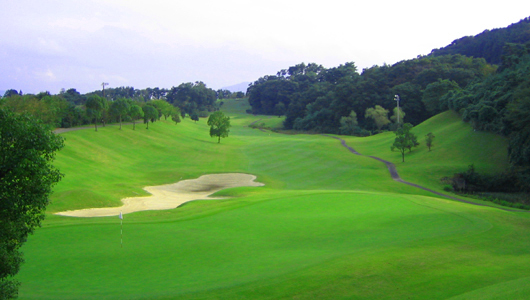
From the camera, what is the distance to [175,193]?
123ft

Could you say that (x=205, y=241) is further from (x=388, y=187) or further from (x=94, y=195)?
(x=388, y=187)

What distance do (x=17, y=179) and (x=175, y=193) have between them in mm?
28704

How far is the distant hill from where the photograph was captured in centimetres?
13926

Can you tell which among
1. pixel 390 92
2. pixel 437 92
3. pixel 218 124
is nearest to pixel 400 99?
pixel 390 92

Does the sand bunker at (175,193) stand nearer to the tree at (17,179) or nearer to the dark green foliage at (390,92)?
the tree at (17,179)

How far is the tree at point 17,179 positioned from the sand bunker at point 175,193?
1674 centimetres

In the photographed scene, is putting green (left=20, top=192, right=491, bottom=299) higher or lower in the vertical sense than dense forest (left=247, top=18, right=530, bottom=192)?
lower

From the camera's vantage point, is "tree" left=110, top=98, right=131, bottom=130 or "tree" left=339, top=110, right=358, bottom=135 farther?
"tree" left=339, top=110, right=358, bottom=135

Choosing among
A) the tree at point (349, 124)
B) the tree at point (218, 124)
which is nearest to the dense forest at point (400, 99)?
the tree at point (349, 124)

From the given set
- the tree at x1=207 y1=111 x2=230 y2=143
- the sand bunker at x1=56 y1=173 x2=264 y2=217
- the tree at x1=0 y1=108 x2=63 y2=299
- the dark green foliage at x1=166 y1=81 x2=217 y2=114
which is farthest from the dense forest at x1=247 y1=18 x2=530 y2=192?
Result: the tree at x1=0 y1=108 x2=63 y2=299

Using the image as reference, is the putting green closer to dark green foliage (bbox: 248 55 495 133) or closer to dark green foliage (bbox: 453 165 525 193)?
dark green foliage (bbox: 453 165 525 193)

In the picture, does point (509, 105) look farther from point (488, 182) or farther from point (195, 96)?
point (195, 96)

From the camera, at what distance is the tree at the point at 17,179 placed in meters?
8.73

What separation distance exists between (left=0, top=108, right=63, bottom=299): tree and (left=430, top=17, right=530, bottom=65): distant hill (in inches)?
5975
